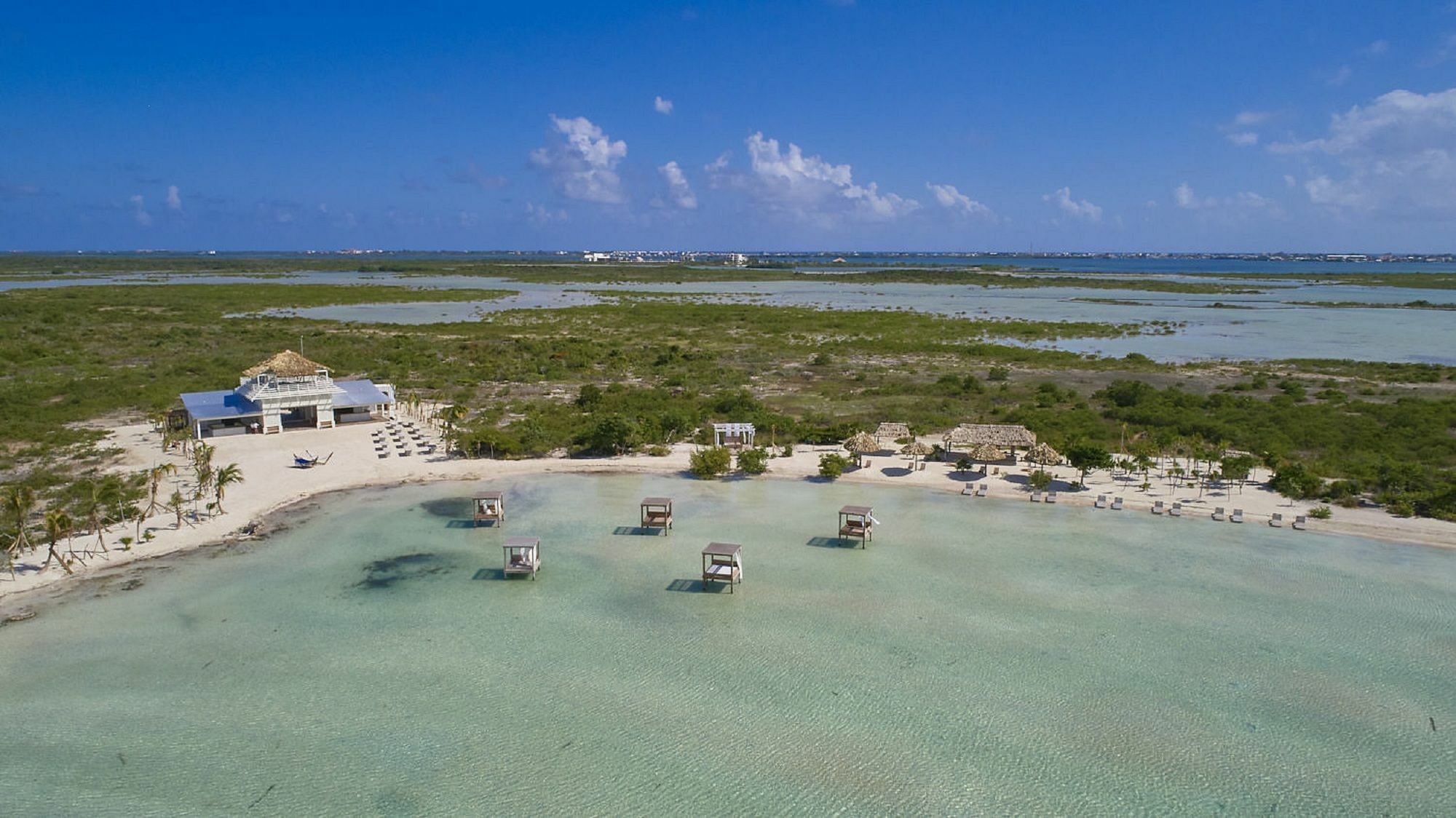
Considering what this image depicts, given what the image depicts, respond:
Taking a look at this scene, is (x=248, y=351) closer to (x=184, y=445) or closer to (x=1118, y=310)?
(x=184, y=445)

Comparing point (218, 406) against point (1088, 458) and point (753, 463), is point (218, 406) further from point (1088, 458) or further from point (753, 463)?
point (1088, 458)

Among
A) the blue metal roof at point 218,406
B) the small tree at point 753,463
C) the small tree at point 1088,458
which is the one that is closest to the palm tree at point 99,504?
the blue metal roof at point 218,406

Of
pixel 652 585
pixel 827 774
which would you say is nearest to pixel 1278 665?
pixel 827 774

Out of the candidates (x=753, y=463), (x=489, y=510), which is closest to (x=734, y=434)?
(x=753, y=463)

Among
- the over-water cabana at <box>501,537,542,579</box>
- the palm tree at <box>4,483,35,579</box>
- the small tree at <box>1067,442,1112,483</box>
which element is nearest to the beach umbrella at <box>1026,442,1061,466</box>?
the small tree at <box>1067,442,1112,483</box>

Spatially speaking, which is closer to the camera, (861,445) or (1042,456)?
(1042,456)

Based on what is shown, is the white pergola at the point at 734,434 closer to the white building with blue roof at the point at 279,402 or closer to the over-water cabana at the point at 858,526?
the over-water cabana at the point at 858,526
